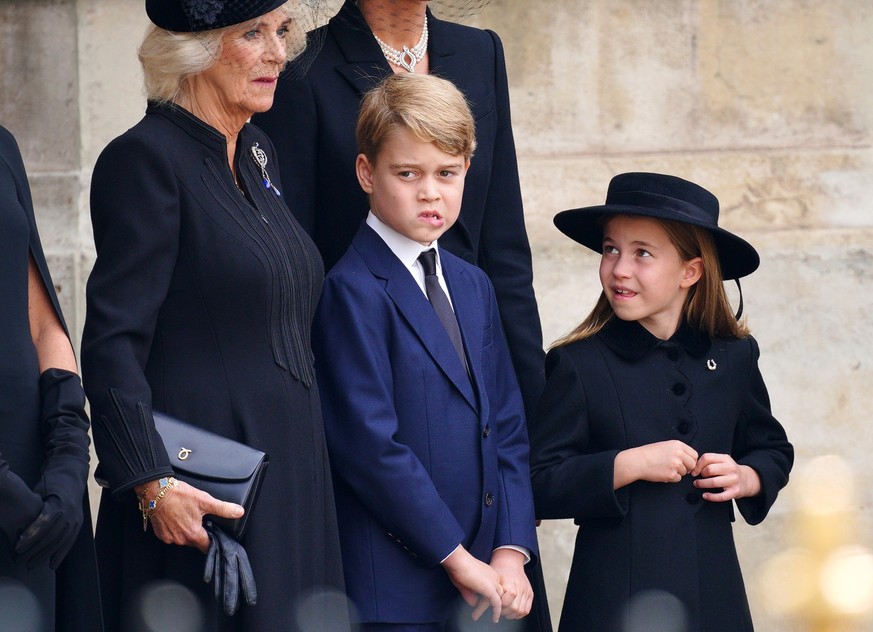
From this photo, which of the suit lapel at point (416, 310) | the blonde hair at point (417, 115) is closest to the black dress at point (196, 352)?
the suit lapel at point (416, 310)

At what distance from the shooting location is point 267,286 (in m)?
2.81

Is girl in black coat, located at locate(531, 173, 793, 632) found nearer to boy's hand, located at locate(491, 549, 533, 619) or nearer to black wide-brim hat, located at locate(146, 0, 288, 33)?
boy's hand, located at locate(491, 549, 533, 619)

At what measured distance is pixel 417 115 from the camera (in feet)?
10.3

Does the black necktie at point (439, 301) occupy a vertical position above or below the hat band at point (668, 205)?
below

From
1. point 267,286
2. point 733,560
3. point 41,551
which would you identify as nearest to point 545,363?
point 733,560

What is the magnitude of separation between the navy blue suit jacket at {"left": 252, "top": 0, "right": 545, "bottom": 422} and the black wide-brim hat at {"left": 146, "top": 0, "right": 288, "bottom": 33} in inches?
16.2

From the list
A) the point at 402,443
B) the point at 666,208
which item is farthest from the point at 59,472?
the point at 666,208

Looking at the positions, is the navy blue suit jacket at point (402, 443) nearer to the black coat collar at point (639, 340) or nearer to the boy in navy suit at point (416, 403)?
the boy in navy suit at point (416, 403)

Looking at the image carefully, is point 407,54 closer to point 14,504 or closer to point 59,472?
point 59,472

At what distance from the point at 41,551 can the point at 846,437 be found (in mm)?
3473

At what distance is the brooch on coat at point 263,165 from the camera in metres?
3.04

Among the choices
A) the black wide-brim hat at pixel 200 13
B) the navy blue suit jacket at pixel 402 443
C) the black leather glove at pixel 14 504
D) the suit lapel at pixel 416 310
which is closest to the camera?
the black leather glove at pixel 14 504

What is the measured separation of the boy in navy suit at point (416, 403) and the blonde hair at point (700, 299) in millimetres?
367

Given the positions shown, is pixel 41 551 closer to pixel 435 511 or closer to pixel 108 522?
pixel 108 522
